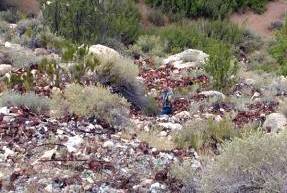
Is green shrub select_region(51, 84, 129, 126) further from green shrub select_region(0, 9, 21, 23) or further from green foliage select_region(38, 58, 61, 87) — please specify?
green shrub select_region(0, 9, 21, 23)

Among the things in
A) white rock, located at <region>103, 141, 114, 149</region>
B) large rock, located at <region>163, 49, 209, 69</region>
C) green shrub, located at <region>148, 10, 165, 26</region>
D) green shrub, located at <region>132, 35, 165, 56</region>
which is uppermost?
white rock, located at <region>103, 141, 114, 149</region>

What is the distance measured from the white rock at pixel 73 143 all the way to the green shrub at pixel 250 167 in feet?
5.65

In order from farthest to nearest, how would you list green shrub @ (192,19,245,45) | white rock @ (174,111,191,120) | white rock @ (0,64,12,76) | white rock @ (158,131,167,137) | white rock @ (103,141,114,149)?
1. green shrub @ (192,19,245,45)
2. white rock @ (0,64,12,76)
3. white rock @ (174,111,191,120)
4. white rock @ (158,131,167,137)
5. white rock @ (103,141,114,149)

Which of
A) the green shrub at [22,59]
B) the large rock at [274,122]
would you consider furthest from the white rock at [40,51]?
the large rock at [274,122]

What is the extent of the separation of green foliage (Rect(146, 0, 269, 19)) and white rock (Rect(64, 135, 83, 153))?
20.7 m

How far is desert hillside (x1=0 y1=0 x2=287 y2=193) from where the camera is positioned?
207 inches

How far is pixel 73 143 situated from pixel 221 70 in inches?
227

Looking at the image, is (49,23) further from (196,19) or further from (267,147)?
(267,147)

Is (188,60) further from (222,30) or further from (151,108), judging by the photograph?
(222,30)

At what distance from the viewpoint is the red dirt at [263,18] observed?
2642 centimetres

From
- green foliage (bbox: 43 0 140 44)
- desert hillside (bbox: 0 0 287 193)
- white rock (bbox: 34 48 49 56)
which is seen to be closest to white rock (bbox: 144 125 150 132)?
desert hillside (bbox: 0 0 287 193)

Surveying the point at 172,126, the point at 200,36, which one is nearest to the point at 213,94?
the point at 172,126

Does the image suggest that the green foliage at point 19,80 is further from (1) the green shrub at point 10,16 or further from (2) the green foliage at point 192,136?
(1) the green shrub at point 10,16

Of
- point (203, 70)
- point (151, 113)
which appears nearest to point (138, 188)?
point (151, 113)
